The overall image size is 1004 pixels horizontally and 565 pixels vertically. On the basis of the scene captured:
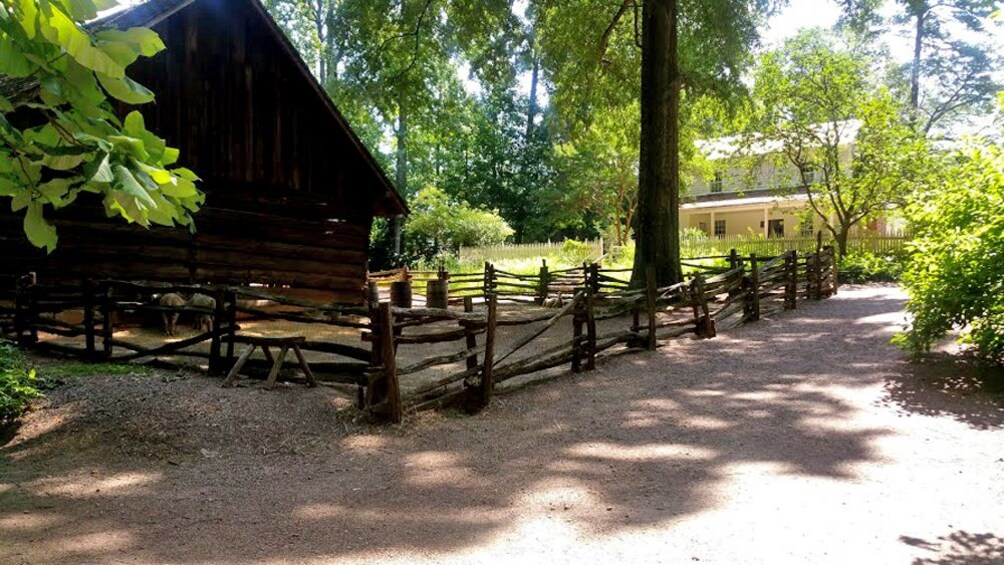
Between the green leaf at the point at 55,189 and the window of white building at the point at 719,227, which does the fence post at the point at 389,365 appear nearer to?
the green leaf at the point at 55,189

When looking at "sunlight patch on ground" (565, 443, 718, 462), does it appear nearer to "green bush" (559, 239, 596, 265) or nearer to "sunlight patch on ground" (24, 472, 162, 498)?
"sunlight patch on ground" (24, 472, 162, 498)

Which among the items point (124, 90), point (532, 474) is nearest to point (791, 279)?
point (532, 474)

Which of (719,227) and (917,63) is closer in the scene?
(917,63)

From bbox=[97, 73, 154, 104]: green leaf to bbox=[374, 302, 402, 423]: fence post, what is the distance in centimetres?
426

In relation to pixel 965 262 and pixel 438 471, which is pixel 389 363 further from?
pixel 965 262

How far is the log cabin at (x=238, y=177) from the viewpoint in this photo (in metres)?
11.1

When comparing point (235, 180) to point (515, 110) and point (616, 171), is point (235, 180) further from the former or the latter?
point (515, 110)

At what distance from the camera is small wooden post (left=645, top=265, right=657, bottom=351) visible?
10.4 m

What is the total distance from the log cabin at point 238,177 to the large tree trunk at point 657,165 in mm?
5521

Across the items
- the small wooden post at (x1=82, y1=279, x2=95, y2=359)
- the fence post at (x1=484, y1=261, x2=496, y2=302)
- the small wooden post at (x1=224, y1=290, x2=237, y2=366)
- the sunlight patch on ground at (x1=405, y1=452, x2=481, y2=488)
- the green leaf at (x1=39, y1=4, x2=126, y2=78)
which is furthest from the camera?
the fence post at (x1=484, y1=261, x2=496, y2=302)

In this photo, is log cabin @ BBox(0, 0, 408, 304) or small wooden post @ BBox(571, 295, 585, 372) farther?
log cabin @ BBox(0, 0, 408, 304)

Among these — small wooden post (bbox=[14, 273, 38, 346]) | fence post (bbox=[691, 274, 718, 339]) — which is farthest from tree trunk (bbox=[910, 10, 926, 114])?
small wooden post (bbox=[14, 273, 38, 346])

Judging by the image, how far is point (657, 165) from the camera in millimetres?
15062

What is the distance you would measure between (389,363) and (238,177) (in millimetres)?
7949
